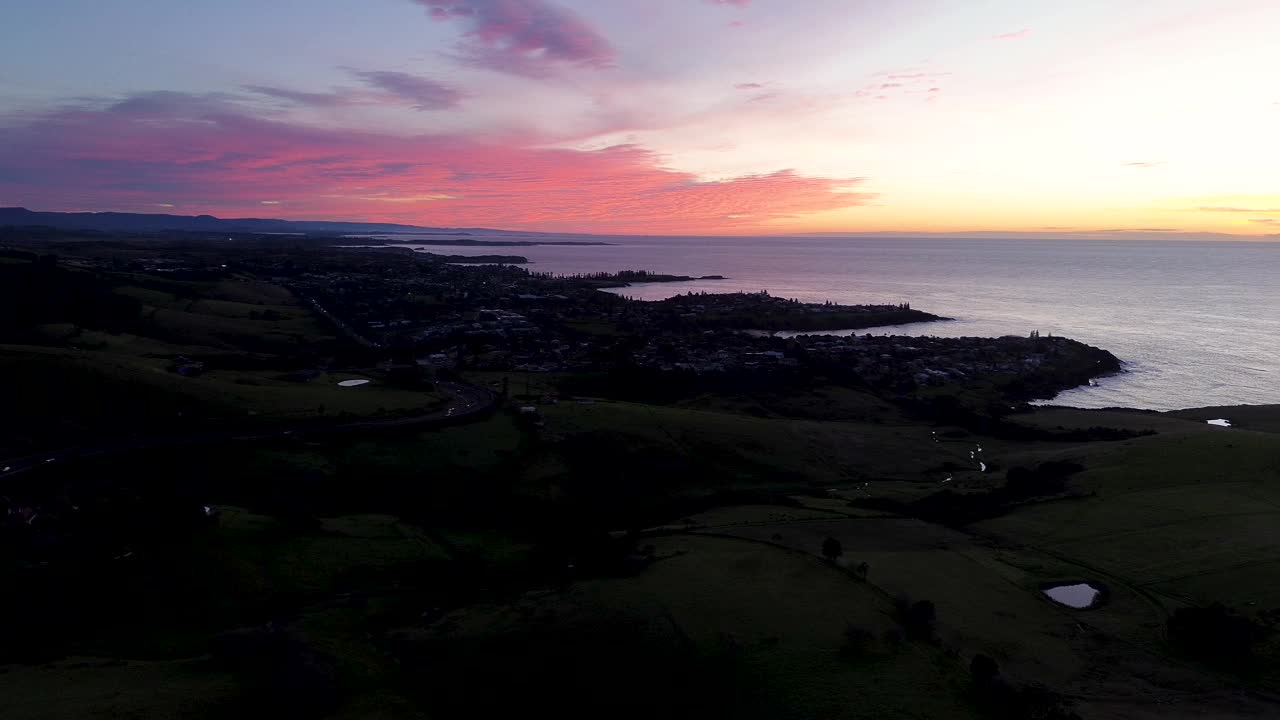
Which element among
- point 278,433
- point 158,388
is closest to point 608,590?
point 278,433

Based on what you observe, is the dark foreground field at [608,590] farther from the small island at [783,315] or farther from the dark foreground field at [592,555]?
the small island at [783,315]

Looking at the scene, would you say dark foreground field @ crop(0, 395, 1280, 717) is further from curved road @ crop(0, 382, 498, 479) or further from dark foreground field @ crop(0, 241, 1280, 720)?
curved road @ crop(0, 382, 498, 479)

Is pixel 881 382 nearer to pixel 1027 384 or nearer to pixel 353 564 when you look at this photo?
pixel 1027 384

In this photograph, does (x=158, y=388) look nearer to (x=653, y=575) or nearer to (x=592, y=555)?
(x=592, y=555)

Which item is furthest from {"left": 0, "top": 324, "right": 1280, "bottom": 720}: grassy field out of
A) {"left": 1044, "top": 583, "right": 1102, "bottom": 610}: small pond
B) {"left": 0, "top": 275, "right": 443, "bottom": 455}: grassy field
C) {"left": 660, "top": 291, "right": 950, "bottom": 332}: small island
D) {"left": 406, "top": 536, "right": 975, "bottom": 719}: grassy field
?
{"left": 660, "top": 291, "right": 950, "bottom": 332}: small island

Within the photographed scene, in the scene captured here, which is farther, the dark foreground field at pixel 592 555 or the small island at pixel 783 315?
the small island at pixel 783 315

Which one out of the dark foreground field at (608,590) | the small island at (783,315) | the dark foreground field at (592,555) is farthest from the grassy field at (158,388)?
the small island at (783,315)

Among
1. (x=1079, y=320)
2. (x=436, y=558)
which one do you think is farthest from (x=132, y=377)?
(x=1079, y=320)
